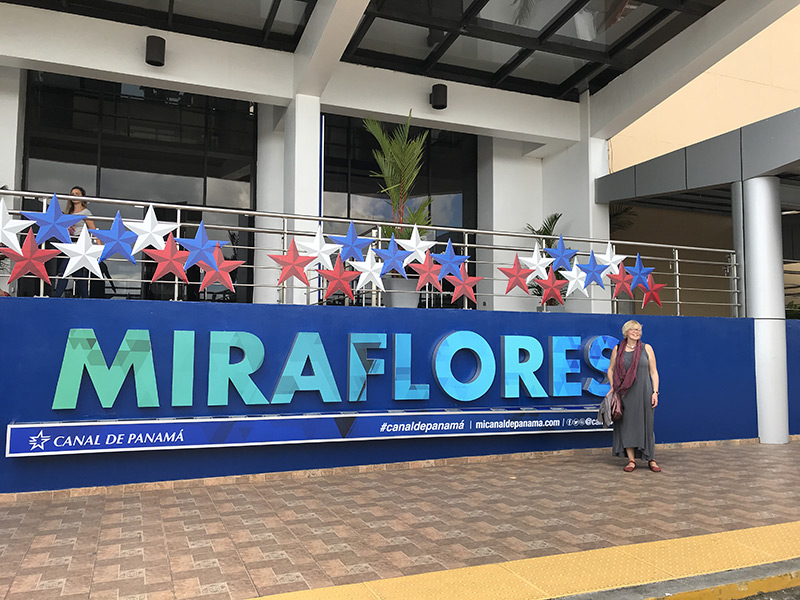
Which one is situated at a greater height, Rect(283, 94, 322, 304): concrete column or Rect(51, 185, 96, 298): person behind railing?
Rect(283, 94, 322, 304): concrete column

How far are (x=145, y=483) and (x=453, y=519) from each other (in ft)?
10.7

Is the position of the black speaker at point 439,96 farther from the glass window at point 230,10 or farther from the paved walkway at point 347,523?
the paved walkway at point 347,523

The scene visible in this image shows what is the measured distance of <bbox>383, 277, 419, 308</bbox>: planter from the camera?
1002 centimetres

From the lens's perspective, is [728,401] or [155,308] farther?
[728,401]

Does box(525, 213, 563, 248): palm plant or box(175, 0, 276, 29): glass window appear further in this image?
box(525, 213, 563, 248): palm plant

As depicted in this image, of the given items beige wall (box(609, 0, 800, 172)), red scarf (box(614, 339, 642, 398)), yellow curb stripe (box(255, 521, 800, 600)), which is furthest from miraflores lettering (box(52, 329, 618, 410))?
beige wall (box(609, 0, 800, 172))

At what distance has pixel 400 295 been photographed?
33.0 feet

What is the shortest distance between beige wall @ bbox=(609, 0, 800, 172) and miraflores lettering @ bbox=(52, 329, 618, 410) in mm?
5624

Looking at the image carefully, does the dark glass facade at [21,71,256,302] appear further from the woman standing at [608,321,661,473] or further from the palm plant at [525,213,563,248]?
the woman standing at [608,321,661,473]

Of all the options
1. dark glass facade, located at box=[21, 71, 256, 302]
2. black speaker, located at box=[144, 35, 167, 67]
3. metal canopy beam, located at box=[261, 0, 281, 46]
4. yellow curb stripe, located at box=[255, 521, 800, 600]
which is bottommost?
yellow curb stripe, located at box=[255, 521, 800, 600]

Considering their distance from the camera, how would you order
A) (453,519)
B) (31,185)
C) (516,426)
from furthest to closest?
(31,185), (516,426), (453,519)

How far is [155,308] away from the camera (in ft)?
22.1

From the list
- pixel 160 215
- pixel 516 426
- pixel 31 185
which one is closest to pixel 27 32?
pixel 31 185

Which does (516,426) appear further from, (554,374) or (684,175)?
(684,175)
